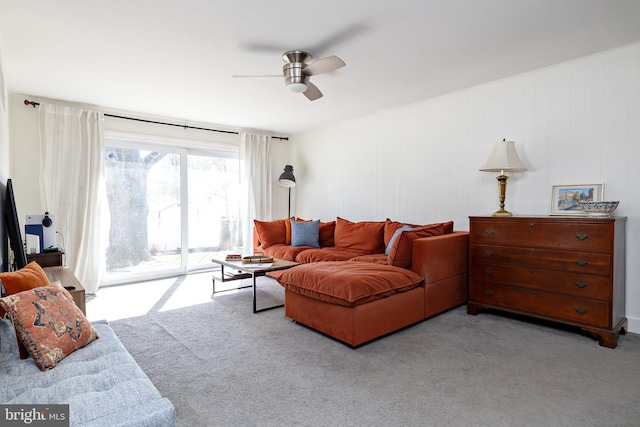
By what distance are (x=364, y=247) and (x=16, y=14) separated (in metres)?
3.85

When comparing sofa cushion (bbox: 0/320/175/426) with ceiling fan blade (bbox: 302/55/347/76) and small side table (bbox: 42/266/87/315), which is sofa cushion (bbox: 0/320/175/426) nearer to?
small side table (bbox: 42/266/87/315)

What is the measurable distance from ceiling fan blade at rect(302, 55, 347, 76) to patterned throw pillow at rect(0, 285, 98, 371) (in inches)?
87.7

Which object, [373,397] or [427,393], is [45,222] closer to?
[373,397]

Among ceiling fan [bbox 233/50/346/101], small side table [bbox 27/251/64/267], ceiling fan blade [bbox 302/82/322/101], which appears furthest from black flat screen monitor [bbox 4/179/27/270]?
ceiling fan blade [bbox 302/82/322/101]

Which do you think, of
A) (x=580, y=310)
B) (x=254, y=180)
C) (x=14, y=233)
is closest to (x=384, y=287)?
(x=580, y=310)

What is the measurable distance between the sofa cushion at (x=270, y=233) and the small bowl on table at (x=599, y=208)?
368 centimetres

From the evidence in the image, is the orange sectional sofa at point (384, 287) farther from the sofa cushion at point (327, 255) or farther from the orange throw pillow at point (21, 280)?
the orange throw pillow at point (21, 280)

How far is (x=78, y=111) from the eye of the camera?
14.1ft

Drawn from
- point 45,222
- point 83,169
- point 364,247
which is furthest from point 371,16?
point 83,169

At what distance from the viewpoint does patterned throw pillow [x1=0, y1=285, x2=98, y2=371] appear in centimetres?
154

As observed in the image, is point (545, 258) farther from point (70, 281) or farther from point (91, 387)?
point (70, 281)

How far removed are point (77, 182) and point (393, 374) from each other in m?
4.29

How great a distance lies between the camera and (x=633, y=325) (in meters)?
2.88

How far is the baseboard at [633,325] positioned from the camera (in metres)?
2.86
